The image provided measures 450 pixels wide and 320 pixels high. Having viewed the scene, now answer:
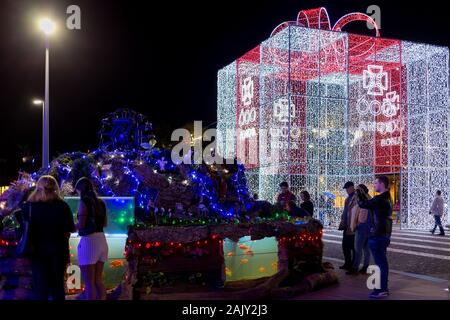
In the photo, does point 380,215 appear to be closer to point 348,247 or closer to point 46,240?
point 348,247

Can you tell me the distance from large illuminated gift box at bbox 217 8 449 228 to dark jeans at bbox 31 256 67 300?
41.4 feet

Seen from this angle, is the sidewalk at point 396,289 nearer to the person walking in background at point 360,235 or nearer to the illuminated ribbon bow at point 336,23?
the person walking in background at point 360,235

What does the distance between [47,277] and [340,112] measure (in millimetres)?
15108

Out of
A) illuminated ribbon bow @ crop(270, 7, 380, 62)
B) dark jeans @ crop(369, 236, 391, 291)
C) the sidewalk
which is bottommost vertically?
the sidewalk

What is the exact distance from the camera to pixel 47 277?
17.3 ft

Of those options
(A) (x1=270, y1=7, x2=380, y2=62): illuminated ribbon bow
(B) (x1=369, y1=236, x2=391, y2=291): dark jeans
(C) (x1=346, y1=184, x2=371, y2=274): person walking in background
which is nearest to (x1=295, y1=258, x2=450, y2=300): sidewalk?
(C) (x1=346, y1=184, x2=371, y2=274): person walking in background

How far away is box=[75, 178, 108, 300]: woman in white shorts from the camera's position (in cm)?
566

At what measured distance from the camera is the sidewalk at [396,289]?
7176mm

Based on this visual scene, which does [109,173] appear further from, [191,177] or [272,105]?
[272,105]

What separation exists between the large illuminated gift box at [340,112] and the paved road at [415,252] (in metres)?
2.54

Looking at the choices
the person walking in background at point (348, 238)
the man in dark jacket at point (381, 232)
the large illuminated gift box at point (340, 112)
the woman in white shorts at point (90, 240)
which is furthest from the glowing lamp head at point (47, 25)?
the man in dark jacket at point (381, 232)

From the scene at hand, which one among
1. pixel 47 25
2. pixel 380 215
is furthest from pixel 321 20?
pixel 380 215

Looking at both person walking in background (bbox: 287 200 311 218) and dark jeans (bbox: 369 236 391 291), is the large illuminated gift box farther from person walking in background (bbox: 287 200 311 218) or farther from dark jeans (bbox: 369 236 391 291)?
dark jeans (bbox: 369 236 391 291)

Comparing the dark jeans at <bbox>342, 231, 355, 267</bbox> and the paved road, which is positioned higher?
the dark jeans at <bbox>342, 231, 355, 267</bbox>
